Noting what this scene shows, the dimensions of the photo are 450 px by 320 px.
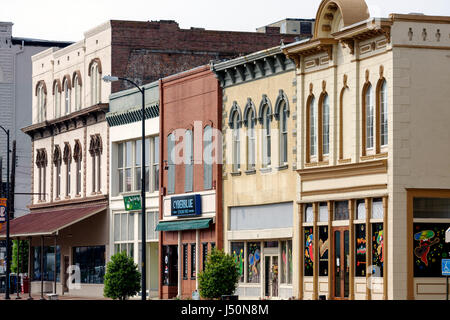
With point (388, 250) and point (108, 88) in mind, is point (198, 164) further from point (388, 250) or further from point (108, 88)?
point (388, 250)

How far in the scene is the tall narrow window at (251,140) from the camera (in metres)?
46.6

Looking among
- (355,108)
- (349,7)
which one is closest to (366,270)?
(355,108)

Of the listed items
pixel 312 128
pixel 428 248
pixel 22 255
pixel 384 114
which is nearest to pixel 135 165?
pixel 312 128

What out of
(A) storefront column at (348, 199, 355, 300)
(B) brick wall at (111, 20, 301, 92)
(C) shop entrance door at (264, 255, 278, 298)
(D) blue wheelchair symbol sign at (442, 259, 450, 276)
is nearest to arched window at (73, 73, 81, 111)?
(B) brick wall at (111, 20, 301, 92)

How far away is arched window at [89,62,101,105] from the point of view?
63094mm

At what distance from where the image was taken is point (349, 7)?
39.5 m

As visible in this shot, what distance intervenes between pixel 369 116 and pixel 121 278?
18.0 m

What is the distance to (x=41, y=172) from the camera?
7219cm

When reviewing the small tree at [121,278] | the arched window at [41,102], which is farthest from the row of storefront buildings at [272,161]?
the arched window at [41,102]

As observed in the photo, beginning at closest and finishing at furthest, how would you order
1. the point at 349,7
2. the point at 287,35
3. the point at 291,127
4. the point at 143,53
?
the point at 349,7, the point at 291,127, the point at 143,53, the point at 287,35

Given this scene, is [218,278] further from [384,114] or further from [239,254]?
[384,114]

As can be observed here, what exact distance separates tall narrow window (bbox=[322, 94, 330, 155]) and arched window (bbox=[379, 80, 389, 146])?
3658 millimetres

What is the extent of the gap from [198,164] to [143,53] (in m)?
12.6

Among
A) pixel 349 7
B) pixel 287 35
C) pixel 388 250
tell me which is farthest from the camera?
pixel 287 35
